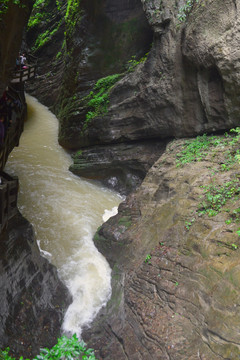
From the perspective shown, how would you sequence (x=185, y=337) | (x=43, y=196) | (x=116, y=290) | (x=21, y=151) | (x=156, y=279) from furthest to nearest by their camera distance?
(x=21, y=151) → (x=43, y=196) → (x=116, y=290) → (x=156, y=279) → (x=185, y=337)

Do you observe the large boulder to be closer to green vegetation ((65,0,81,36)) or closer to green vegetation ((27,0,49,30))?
green vegetation ((65,0,81,36))

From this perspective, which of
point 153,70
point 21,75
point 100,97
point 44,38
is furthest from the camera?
point 44,38

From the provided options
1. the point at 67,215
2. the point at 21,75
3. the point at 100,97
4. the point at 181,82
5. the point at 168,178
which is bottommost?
the point at 67,215

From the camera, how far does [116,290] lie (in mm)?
6738

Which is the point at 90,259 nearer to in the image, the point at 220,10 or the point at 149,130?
the point at 149,130

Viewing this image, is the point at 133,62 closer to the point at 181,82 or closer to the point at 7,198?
the point at 181,82

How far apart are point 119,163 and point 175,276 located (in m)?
7.18

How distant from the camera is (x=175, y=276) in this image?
18.8 ft

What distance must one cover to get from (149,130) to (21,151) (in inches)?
282

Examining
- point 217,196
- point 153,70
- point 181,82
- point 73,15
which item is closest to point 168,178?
point 217,196

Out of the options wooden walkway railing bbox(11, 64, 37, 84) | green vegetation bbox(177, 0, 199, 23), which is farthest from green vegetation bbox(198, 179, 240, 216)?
wooden walkway railing bbox(11, 64, 37, 84)

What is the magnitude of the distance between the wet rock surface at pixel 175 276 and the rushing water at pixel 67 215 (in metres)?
0.47

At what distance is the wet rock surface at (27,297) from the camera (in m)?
5.62

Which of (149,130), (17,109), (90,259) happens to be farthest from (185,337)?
(17,109)
